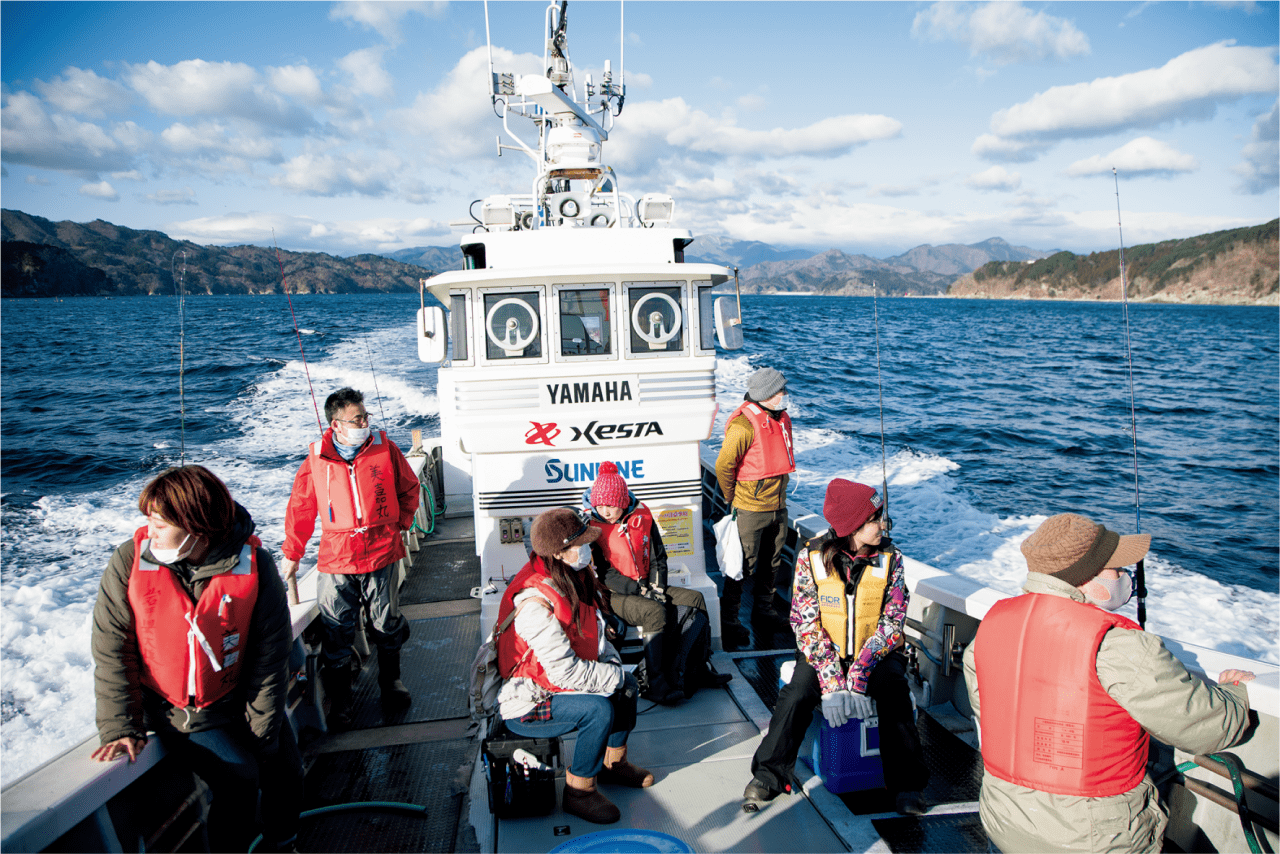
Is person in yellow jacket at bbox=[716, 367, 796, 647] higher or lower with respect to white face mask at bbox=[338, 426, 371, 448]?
lower

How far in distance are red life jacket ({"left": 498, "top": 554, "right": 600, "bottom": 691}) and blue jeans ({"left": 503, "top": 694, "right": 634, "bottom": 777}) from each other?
98 millimetres

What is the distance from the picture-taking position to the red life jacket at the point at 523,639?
114 inches

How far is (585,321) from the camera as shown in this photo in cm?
512

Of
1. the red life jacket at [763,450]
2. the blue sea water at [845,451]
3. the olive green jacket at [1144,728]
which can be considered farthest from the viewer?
the blue sea water at [845,451]

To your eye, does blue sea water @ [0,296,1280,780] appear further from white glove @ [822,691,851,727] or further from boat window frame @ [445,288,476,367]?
white glove @ [822,691,851,727]

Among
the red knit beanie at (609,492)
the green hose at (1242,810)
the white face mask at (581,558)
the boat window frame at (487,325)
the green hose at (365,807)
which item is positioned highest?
the boat window frame at (487,325)

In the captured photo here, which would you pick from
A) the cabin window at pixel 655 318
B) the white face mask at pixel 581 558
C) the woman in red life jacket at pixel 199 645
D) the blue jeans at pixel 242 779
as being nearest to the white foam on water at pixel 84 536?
the blue jeans at pixel 242 779

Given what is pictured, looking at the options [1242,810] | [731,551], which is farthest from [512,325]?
[1242,810]

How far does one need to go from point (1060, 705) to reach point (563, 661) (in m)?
1.81

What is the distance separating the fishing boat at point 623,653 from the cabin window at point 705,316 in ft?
0.07

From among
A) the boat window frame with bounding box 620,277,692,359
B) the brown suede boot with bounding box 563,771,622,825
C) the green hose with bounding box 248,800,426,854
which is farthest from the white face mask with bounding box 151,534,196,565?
the boat window frame with bounding box 620,277,692,359

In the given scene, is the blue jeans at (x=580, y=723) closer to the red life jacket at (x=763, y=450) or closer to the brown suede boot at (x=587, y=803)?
the brown suede boot at (x=587, y=803)

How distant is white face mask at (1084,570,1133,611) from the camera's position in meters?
2.14

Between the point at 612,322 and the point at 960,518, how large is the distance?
8.29m
